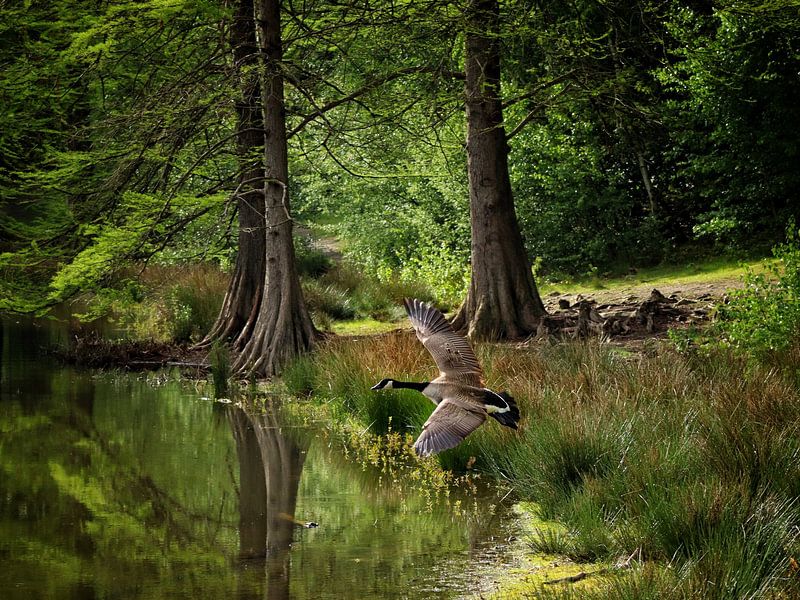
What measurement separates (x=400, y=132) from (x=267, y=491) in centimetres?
1157

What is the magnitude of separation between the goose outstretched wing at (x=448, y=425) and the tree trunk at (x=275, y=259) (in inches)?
275

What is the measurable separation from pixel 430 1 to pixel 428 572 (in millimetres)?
7717

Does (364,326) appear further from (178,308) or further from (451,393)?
(451,393)

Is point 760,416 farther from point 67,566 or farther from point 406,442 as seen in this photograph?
point 67,566

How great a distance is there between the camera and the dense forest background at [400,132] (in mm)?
12516

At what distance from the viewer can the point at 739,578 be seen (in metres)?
4.67

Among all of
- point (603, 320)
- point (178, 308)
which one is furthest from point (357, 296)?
point (603, 320)

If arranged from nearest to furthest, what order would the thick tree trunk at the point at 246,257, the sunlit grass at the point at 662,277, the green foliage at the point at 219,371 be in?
the green foliage at the point at 219,371 < the thick tree trunk at the point at 246,257 < the sunlit grass at the point at 662,277

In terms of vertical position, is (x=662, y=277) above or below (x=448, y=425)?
above

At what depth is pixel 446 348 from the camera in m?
7.07

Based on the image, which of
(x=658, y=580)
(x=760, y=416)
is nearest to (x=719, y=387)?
(x=760, y=416)

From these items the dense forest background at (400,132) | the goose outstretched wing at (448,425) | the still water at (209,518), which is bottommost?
the still water at (209,518)

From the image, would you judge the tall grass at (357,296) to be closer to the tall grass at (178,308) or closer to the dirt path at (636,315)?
the tall grass at (178,308)

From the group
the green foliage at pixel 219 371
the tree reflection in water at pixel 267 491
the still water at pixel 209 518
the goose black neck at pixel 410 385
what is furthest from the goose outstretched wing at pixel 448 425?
the green foliage at pixel 219 371
